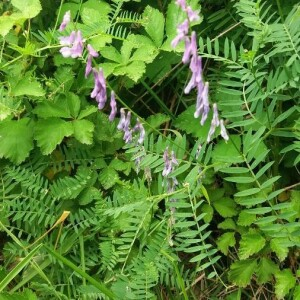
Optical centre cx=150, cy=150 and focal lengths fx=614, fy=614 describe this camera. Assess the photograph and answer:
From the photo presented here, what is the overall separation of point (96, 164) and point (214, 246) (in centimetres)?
43

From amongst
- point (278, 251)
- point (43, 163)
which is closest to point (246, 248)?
point (278, 251)

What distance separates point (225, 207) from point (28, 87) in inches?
26.5

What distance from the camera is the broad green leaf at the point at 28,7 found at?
1.82 meters

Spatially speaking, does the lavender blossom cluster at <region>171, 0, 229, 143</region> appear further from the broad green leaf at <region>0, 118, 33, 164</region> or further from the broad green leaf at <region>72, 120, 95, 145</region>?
the broad green leaf at <region>0, 118, 33, 164</region>

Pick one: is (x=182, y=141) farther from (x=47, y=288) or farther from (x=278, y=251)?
(x=47, y=288)

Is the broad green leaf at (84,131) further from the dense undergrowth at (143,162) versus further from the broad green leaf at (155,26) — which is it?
the broad green leaf at (155,26)

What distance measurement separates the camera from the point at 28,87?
1793mm

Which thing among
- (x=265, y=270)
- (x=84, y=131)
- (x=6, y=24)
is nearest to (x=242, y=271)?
(x=265, y=270)

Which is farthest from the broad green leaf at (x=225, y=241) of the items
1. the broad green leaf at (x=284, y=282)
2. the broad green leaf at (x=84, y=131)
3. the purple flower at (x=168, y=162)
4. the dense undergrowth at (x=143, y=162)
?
the broad green leaf at (x=84, y=131)

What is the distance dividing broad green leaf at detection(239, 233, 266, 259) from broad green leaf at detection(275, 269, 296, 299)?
0.09 metres

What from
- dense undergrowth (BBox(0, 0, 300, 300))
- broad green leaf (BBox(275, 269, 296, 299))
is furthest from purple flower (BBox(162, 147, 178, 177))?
broad green leaf (BBox(275, 269, 296, 299))

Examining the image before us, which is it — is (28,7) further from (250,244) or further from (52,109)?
(250,244)

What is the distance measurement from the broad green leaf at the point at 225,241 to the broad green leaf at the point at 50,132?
53cm

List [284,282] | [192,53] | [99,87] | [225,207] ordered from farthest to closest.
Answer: [225,207]
[284,282]
[99,87]
[192,53]
